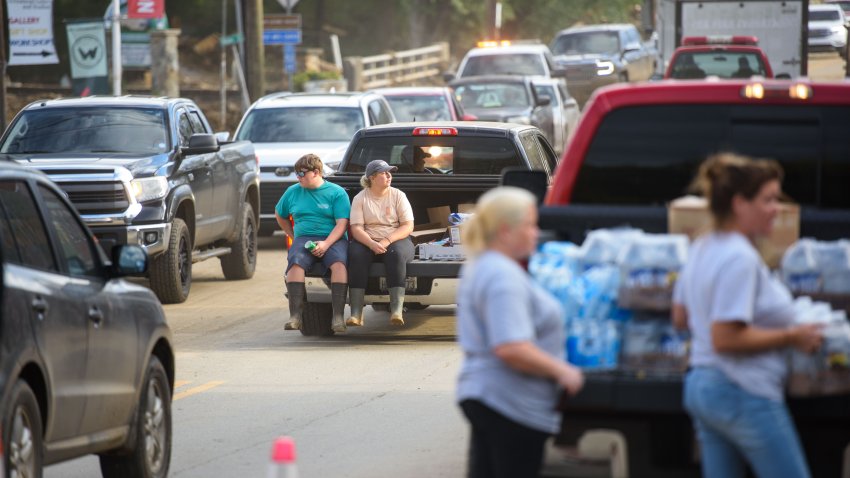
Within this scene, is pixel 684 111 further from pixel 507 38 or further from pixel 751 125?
pixel 507 38

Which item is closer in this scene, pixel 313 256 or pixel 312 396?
pixel 312 396

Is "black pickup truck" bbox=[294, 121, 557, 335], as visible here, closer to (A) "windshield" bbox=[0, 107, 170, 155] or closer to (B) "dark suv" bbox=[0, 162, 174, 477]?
(A) "windshield" bbox=[0, 107, 170, 155]

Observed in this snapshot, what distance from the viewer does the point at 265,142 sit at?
22141 mm

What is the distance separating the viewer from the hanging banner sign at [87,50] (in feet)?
99.2

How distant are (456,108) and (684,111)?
2054 centimetres

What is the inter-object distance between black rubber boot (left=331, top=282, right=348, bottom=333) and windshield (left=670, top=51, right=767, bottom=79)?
1847 cm

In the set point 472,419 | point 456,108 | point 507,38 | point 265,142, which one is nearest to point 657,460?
point 472,419

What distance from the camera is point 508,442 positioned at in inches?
209

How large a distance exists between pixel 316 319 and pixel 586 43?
36.0 metres

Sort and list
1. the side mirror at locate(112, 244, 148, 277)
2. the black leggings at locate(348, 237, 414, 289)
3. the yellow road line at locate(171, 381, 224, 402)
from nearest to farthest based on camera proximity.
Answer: the side mirror at locate(112, 244, 148, 277) → the yellow road line at locate(171, 381, 224, 402) → the black leggings at locate(348, 237, 414, 289)

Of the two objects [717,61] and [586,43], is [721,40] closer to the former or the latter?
[717,61]

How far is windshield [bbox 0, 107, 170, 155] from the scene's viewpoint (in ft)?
55.6

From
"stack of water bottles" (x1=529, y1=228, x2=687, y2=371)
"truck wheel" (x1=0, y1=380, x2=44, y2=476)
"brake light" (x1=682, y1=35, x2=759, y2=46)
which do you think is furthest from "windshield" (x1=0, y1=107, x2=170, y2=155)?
"brake light" (x1=682, y1=35, x2=759, y2=46)

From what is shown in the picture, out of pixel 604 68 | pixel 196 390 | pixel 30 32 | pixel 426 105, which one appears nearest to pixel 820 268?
pixel 196 390
